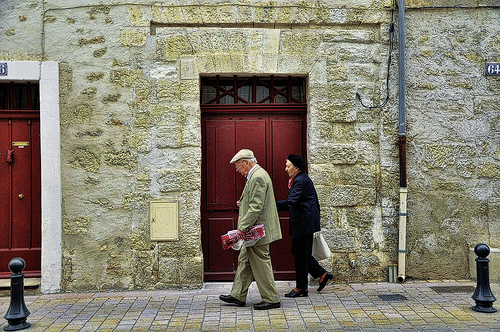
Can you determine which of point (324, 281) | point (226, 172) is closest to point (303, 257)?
point (324, 281)

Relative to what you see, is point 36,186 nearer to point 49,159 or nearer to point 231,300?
point 49,159

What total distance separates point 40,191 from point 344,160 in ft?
12.7

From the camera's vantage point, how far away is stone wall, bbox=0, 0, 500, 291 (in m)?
6.33

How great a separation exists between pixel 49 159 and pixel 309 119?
10.7 ft

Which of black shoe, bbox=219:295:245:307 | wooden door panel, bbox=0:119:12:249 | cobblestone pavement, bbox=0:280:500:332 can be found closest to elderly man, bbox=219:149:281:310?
black shoe, bbox=219:295:245:307

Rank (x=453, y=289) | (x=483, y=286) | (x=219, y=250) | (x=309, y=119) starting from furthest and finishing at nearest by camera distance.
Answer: (x=219, y=250), (x=309, y=119), (x=453, y=289), (x=483, y=286)

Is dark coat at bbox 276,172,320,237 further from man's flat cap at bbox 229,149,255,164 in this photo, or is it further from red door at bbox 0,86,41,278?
red door at bbox 0,86,41,278

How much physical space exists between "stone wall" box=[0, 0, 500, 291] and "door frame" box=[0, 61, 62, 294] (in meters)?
0.09

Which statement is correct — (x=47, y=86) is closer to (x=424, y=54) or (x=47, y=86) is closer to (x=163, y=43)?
(x=163, y=43)

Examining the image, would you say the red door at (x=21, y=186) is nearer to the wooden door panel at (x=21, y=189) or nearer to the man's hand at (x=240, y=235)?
the wooden door panel at (x=21, y=189)

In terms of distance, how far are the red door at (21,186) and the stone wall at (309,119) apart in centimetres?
49

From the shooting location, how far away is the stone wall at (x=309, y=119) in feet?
20.8

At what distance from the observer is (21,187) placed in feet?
21.4

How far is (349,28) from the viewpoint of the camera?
657 centimetres
